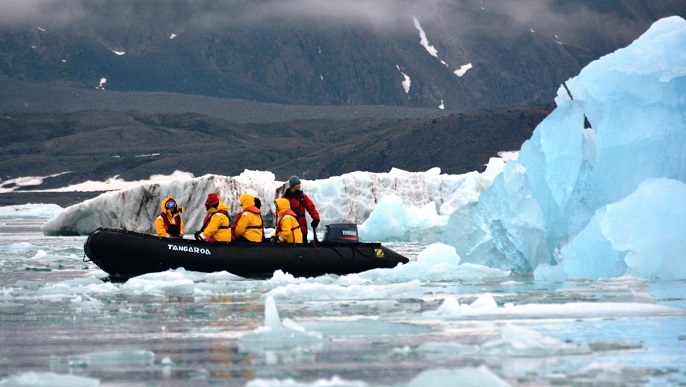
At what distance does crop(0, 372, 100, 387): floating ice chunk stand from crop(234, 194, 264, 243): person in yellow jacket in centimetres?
927

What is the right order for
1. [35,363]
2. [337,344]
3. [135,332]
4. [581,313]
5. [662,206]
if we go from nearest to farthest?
[35,363] < [337,344] < [135,332] < [581,313] < [662,206]

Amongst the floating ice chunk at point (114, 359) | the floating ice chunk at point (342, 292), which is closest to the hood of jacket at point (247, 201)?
the floating ice chunk at point (342, 292)

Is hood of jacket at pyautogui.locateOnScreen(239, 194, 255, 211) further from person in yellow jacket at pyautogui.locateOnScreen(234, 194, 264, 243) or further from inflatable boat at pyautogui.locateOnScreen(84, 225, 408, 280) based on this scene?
inflatable boat at pyautogui.locateOnScreen(84, 225, 408, 280)

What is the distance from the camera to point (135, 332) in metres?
10.9

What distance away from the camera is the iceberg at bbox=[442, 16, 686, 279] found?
15406mm

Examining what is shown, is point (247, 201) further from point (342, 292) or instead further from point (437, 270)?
point (342, 292)

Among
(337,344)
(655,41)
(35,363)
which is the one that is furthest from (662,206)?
(35,363)

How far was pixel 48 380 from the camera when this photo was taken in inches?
315

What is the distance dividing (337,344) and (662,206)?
7.05 m

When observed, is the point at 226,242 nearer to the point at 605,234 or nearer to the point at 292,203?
the point at 292,203

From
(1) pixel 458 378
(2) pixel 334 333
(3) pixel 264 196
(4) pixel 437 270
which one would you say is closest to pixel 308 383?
(1) pixel 458 378

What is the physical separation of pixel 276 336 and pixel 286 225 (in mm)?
7750

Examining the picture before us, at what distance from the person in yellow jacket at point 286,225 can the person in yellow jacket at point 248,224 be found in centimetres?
29

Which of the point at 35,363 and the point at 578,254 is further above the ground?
the point at 578,254
